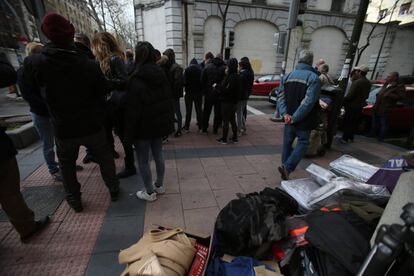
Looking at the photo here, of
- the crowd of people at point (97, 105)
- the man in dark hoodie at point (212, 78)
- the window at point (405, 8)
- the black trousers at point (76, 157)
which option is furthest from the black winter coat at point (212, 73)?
the window at point (405, 8)

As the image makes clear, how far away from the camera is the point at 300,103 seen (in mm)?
3260

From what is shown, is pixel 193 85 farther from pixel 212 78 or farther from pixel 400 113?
pixel 400 113

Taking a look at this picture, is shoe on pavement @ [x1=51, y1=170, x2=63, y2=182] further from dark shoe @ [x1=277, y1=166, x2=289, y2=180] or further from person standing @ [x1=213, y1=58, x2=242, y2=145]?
dark shoe @ [x1=277, y1=166, x2=289, y2=180]

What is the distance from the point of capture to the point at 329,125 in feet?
16.5

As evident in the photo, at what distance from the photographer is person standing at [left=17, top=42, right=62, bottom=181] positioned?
2963 millimetres

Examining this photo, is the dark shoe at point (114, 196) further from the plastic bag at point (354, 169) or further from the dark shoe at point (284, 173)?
the plastic bag at point (354, 169)

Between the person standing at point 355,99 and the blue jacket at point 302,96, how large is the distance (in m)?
2.76

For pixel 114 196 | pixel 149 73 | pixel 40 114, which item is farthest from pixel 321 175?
pixel 40 114

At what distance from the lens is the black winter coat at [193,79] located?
5480 mm

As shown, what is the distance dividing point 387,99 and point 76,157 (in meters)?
6.88

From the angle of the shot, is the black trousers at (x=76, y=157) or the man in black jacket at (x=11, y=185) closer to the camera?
the man in black jacket at (x=11, y=185)

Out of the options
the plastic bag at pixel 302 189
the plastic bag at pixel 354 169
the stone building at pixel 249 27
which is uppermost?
the stone building at pixel 249 27

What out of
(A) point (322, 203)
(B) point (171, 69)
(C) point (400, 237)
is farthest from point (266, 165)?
(C) point (400, 237)

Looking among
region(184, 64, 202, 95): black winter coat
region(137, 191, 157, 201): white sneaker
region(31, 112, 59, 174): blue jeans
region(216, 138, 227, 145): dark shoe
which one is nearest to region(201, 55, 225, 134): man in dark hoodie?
region(184, 64, 202, 95): black winter coat
